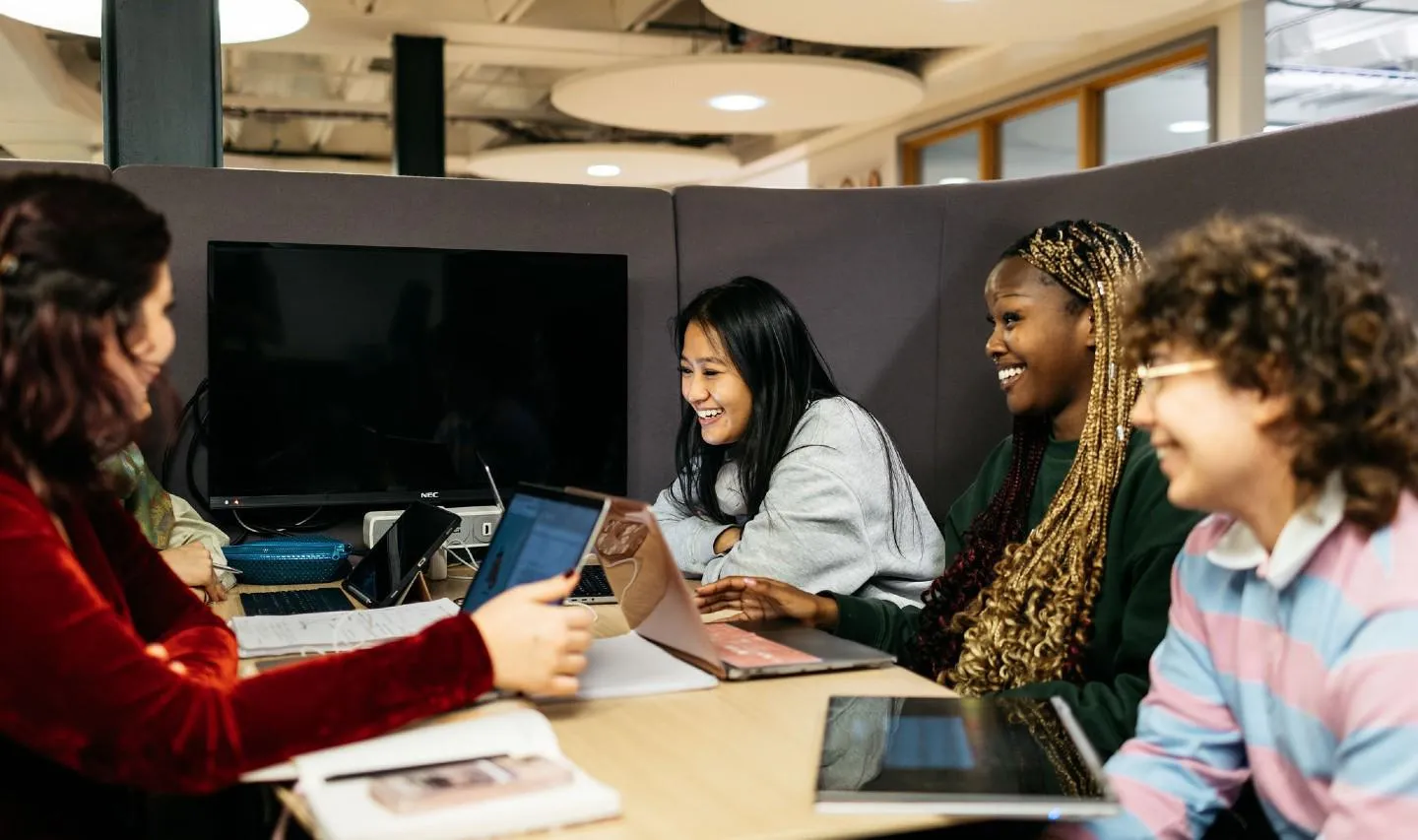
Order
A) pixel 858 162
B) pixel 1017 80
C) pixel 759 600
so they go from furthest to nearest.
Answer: pixel 858 162 < pixel 1017 80 < pixel 759 600

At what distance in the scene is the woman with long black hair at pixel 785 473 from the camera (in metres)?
2.19

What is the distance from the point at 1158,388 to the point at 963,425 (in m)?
1.66

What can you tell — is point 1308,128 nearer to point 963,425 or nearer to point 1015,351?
point 1015,351

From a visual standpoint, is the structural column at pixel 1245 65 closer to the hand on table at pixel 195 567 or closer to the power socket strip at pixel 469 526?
the power socket strip at pixel 469 526

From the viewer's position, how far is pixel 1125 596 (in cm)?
164

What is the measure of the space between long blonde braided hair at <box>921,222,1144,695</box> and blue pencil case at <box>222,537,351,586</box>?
42.3 inches

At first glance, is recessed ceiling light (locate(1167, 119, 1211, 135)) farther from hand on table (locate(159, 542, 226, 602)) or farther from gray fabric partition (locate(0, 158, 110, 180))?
hand on table (locate(159, 542, 226, 602))

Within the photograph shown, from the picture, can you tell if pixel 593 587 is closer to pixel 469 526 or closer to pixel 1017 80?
pixel 469 526

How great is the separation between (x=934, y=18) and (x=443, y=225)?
113 inches

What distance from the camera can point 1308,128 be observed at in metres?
2.10

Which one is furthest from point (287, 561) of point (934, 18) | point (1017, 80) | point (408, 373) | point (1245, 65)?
point (1017, 80)

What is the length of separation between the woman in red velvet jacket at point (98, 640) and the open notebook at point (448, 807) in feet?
0.10

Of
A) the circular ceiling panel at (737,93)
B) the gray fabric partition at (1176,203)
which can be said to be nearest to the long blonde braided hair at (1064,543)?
the gray fabric partition at (1176,203)

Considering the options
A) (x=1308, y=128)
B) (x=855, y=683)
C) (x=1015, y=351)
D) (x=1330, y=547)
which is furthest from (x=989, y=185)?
(x=1330, y=547)
